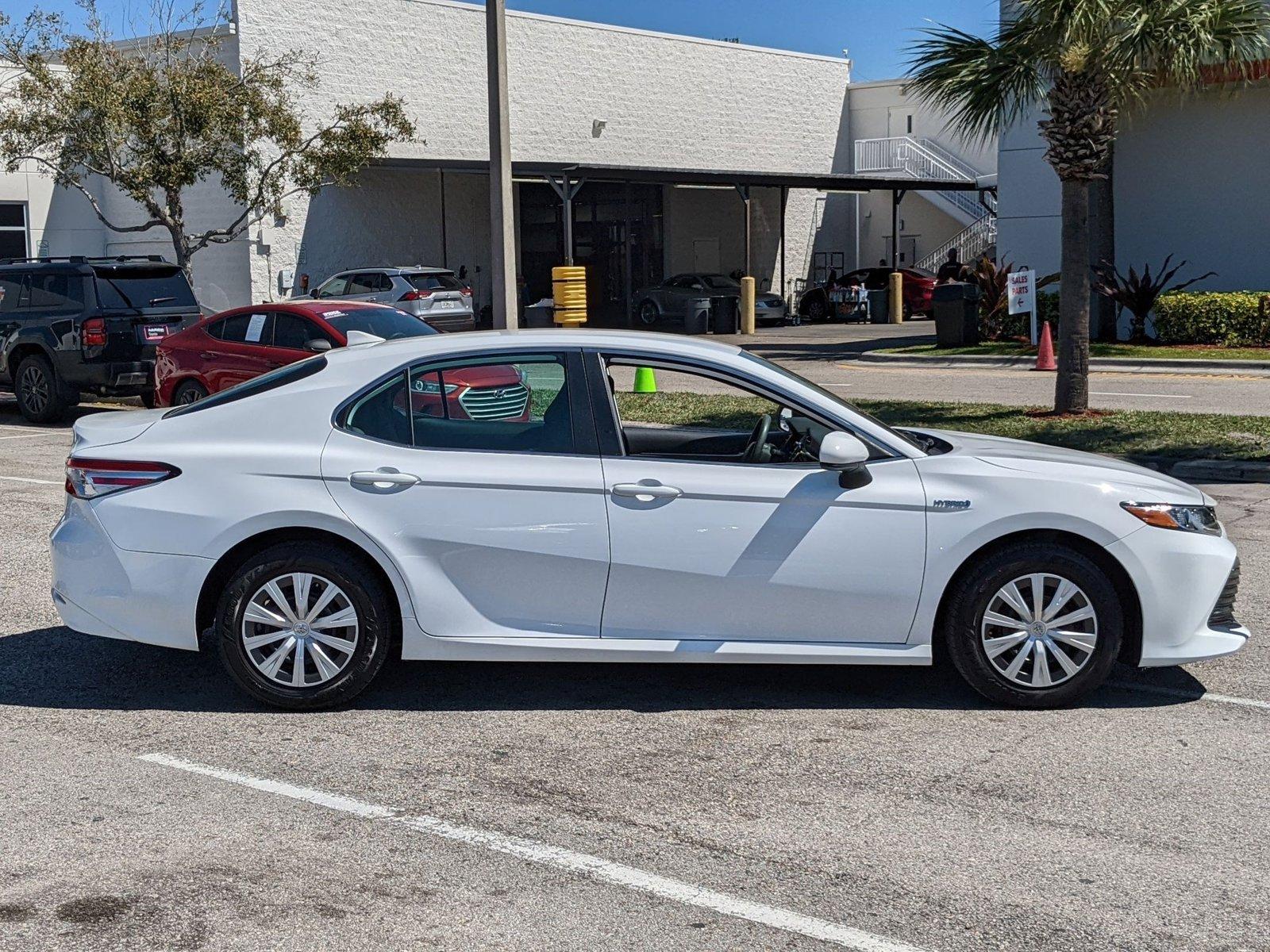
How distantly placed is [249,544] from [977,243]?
129 feet

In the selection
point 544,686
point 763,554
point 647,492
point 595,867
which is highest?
point 647,492

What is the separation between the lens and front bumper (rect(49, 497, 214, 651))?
5977 millimetres

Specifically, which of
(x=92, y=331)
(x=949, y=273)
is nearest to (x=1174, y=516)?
(x=92, y=331)

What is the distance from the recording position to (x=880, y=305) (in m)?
37.6

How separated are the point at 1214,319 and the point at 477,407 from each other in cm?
2011

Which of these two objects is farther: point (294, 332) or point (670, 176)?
point (670, 176)

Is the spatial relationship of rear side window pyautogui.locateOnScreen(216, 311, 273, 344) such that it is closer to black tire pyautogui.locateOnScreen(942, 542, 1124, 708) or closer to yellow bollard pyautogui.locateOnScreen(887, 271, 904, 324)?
black tire pyautogui.locateOnScreen(942, 542, 1124, 708)

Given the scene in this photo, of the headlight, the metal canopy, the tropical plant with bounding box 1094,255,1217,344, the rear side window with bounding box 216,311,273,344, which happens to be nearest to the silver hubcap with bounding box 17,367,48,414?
the rear side window with bounding box 216,311,273,344

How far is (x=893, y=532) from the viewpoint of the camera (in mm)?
5836

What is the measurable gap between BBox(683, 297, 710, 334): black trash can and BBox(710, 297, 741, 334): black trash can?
0.27 meters

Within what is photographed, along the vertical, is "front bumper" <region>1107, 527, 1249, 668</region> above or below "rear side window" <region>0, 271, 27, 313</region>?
below

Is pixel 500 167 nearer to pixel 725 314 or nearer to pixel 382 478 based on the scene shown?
pixel 382 478

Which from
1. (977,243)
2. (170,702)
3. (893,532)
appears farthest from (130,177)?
(977,243)

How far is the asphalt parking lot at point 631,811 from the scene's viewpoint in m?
4.10
